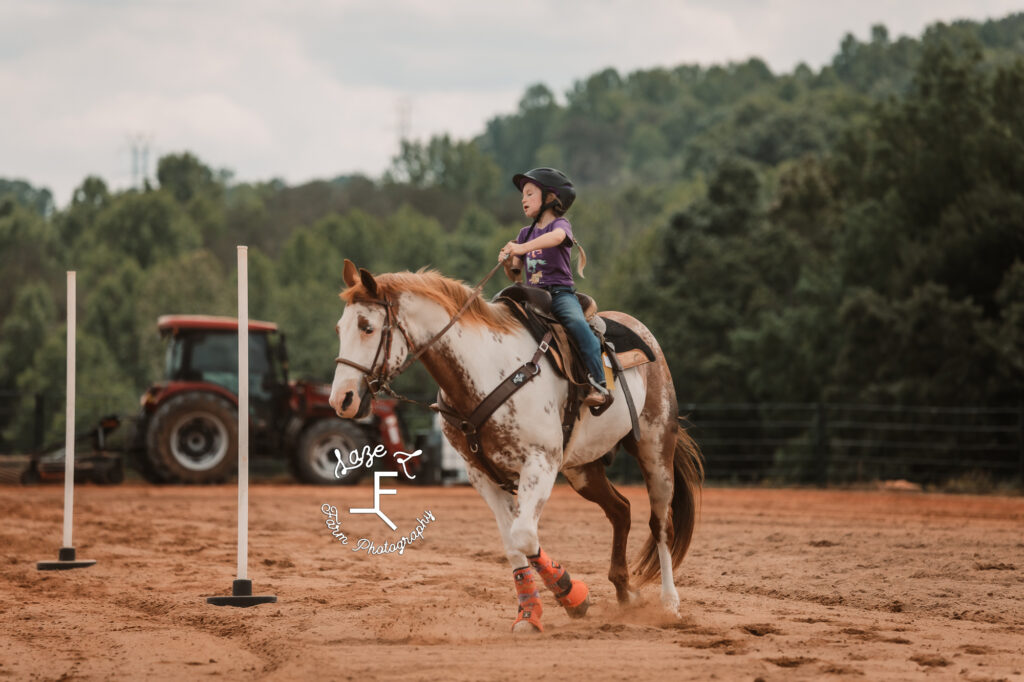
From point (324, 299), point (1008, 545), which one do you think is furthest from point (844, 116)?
point (1008, 545)

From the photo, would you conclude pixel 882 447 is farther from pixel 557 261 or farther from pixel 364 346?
pixel 364 346

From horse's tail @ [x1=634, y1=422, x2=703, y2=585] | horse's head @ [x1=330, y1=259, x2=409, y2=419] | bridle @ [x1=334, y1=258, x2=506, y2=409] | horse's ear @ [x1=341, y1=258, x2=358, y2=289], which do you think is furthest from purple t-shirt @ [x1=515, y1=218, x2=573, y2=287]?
horse's tail @ [x1=634, y1=422, x2=703, y2=585]

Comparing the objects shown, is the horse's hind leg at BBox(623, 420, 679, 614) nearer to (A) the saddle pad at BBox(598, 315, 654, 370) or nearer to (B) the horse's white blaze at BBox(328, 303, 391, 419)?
(A) the saddle pad at BBox(598, 315, 654, 370)

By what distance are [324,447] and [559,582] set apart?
1454 centimetres

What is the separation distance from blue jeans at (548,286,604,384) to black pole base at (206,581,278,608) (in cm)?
287

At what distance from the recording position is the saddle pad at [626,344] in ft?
25.1

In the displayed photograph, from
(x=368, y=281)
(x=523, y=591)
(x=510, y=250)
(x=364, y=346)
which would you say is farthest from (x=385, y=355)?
(x=523, y=591)

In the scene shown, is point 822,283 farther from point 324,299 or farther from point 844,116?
point 844,116

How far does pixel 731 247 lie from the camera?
3731 centimetres

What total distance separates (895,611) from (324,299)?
172ft

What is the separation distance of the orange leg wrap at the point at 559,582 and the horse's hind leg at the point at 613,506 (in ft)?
Answer: 2.16

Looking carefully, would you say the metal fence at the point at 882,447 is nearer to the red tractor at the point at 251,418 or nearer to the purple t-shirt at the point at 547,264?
the red tractor at the point at 251,418

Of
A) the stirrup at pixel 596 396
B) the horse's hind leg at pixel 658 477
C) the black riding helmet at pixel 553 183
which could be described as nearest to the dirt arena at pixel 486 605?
the horse's hind leg at pixel 658 477

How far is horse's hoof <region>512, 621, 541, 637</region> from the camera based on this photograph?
6.73m
